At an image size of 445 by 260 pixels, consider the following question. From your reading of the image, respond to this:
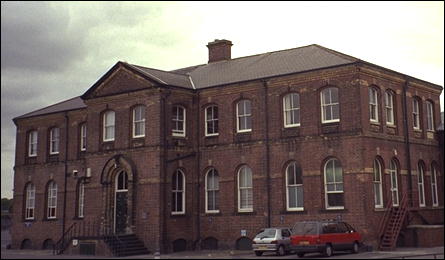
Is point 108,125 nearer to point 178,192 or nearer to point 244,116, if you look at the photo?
point 178,192

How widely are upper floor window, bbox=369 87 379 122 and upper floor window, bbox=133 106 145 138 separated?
12.5 meters

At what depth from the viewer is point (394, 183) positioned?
94.7 ft

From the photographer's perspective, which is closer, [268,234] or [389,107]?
[268,234]

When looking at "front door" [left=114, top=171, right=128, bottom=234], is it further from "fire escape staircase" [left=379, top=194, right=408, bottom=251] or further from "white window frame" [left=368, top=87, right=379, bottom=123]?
"white window frame" [left=368, top=87, right=379, bottom=123]

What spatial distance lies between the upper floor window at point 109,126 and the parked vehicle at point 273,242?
1184 cm

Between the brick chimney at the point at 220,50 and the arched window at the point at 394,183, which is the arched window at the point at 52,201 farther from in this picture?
the arched window at the point at 394,183

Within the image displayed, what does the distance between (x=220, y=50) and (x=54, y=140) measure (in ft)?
43.7

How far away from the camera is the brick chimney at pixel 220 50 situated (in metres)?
37.5

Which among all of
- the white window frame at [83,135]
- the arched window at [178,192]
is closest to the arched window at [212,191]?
the arched window at [178,192]

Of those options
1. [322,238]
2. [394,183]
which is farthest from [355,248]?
[394,183]

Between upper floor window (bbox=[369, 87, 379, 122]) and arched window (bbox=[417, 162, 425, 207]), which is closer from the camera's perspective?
upper floor window (bbox=[369, 87, 379, 122])

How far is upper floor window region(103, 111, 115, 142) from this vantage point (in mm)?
32656

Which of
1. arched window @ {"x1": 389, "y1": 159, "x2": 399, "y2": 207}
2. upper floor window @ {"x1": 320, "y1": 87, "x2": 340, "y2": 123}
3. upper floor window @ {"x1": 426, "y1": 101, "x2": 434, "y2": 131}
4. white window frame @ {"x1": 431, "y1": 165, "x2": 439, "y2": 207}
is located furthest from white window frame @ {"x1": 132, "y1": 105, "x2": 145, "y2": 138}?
white window frame @ {"x1": 431, "y1": 165, "x2": 439, "y2": 207}

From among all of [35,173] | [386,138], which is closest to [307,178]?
[386,138]
